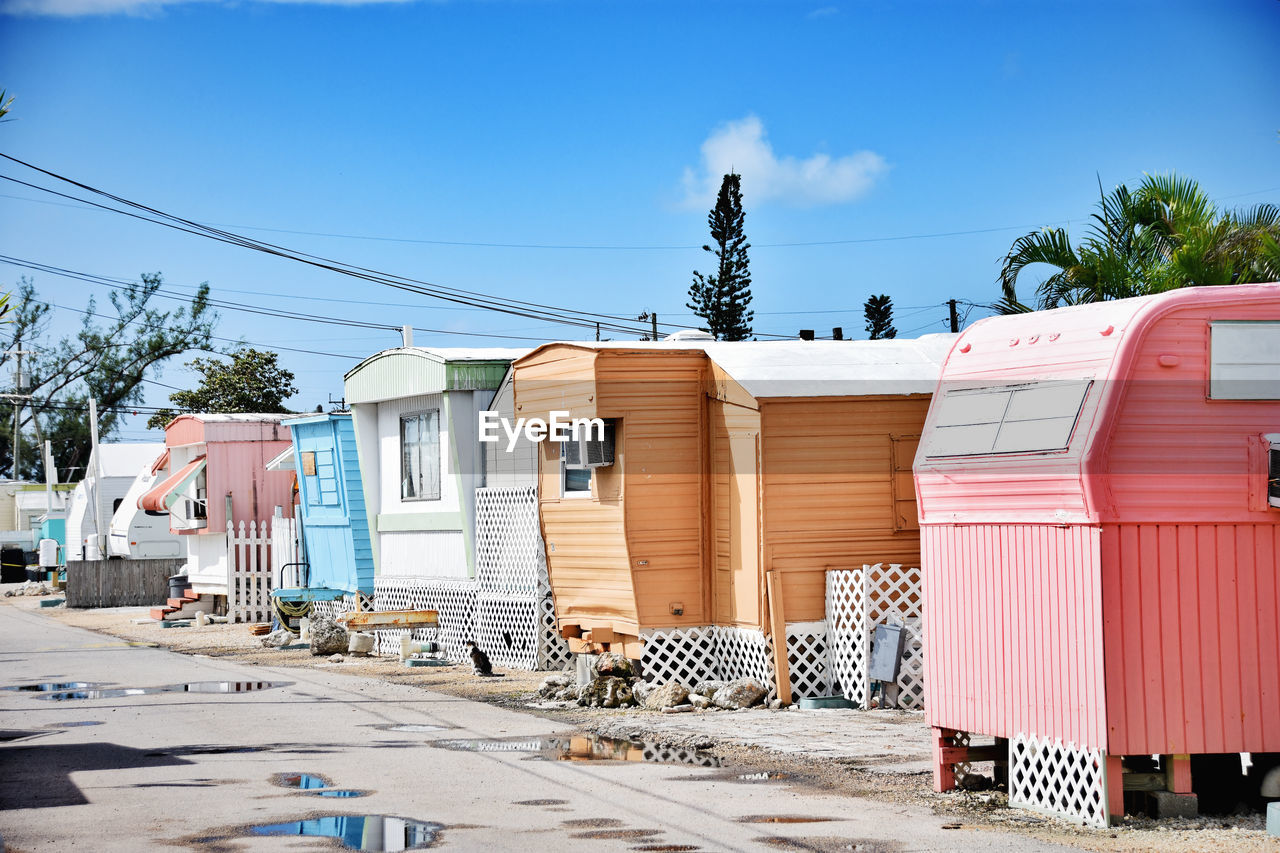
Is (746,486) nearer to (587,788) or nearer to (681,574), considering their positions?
(681,574)

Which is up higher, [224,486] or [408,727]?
[224,486]

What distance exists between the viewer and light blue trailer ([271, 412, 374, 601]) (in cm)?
2245

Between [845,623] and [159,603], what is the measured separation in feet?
86.2

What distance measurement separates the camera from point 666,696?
46.0 feet

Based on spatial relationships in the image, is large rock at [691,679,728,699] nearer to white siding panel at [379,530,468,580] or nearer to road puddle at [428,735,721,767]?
road puddle at [428,735,721,767]

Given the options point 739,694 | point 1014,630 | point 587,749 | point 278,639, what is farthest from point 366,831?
point 278,639

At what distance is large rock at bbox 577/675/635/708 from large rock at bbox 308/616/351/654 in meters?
7.27

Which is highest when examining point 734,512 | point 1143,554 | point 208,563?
point 734,512

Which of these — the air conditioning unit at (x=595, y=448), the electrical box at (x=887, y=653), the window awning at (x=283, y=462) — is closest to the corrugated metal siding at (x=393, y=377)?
the air conditioning unit at (x=595, y=448)

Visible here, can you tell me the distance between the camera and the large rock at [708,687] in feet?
46.5

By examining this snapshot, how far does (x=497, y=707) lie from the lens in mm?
14336

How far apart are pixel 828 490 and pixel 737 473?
958mm

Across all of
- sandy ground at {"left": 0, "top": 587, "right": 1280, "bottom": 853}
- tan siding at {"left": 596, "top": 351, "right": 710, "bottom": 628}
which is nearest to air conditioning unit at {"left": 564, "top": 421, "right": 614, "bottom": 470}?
tan siding at {"left": 596, "top": 351, "right": 710, "bottom": 628}

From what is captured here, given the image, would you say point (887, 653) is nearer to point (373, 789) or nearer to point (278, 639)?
point (373, 789)
